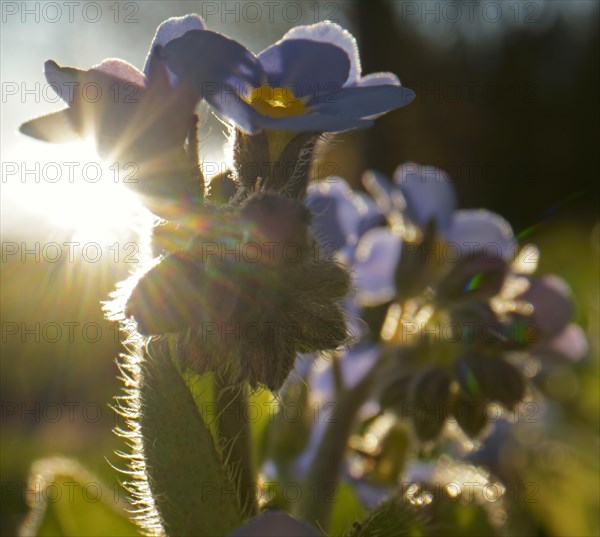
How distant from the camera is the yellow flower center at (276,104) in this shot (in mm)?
1269

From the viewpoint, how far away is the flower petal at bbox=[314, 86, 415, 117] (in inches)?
44.5

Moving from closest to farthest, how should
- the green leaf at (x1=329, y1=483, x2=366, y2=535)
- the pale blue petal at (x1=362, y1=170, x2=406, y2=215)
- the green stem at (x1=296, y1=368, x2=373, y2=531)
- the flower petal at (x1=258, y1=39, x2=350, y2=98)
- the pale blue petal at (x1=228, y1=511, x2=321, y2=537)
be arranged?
the pale blue petal at (x1=228, y1=511, x2=321, y2=537)
the flower petal at (x1=258, y1=39, x2=350, y2=98)
the green stem at (x1=296, y1=368, x2=373, y2=531)
the green leaf at (x1=329, y1=483, x2=366, y2=535)
the pale blue petal at (x1=362, y1=170, x2=406, y2=215)

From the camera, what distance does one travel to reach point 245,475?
1.26m

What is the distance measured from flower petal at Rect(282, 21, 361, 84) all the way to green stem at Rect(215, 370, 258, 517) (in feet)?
1.59

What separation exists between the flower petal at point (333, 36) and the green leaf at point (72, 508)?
3.09 ft

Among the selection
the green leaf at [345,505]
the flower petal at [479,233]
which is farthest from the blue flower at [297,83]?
the green leaf at [345,505]

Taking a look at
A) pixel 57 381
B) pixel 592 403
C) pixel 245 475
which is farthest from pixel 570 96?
pixel 245 475

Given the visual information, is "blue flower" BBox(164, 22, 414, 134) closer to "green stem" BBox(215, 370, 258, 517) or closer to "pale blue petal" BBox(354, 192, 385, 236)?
"green stem" BBox(215, 370, 258, 517)

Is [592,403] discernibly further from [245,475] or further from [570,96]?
[570,96]

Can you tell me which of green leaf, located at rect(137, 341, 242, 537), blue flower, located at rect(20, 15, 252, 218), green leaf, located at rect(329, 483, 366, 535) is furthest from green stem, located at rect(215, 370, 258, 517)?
green leaf, located at rect(329, 483, 366, 535)

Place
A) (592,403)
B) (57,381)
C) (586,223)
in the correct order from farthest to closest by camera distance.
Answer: (586,223) → (57,381) → (592,403)

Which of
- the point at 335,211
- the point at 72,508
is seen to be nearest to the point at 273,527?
the point at 72,508

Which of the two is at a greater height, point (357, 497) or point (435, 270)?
point (435, 270)

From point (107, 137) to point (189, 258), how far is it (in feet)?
0.59
